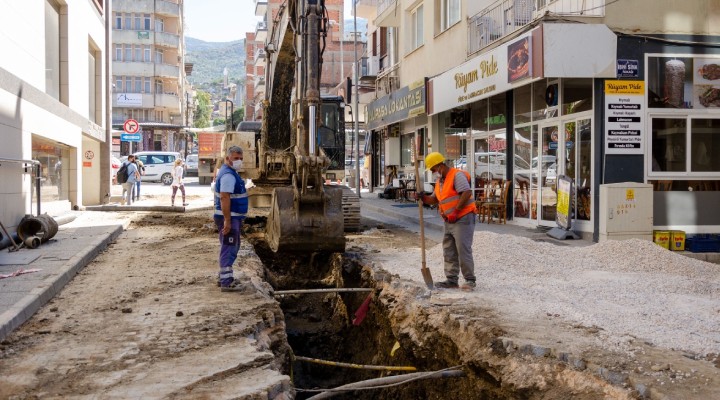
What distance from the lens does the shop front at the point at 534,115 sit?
11719mm

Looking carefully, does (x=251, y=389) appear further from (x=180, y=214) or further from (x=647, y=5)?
(x=180, y=214)

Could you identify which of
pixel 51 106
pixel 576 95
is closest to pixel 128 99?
pixel 51 106

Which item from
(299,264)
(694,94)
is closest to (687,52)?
(694,94)

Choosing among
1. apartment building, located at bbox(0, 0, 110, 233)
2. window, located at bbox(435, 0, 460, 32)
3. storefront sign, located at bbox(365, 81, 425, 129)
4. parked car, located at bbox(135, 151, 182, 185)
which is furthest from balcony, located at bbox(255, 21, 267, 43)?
window, located at bbox(435, 0, 460, 32)

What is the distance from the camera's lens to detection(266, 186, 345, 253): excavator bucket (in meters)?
9.16

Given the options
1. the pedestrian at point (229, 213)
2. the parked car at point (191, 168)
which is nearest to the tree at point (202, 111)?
the parked car at point (191, 168)

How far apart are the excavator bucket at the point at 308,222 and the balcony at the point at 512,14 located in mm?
5646

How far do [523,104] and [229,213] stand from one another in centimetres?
968

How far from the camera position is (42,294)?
6.89 meters

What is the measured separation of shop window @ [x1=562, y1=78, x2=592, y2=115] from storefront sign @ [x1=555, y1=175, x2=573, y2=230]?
1.32 m

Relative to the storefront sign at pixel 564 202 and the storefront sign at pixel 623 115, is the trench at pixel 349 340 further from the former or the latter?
the storefront sign at pixel 623 115

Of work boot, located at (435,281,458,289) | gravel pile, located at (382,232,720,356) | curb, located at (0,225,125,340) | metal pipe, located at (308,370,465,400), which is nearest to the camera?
metal pipe, located at (308,370,465,400)

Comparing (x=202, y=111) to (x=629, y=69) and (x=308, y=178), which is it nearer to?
(x=629, y=69)

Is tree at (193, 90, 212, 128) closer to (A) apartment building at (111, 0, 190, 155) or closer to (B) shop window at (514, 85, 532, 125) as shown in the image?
(A) apartment building at (111, 0, 190, 155)
